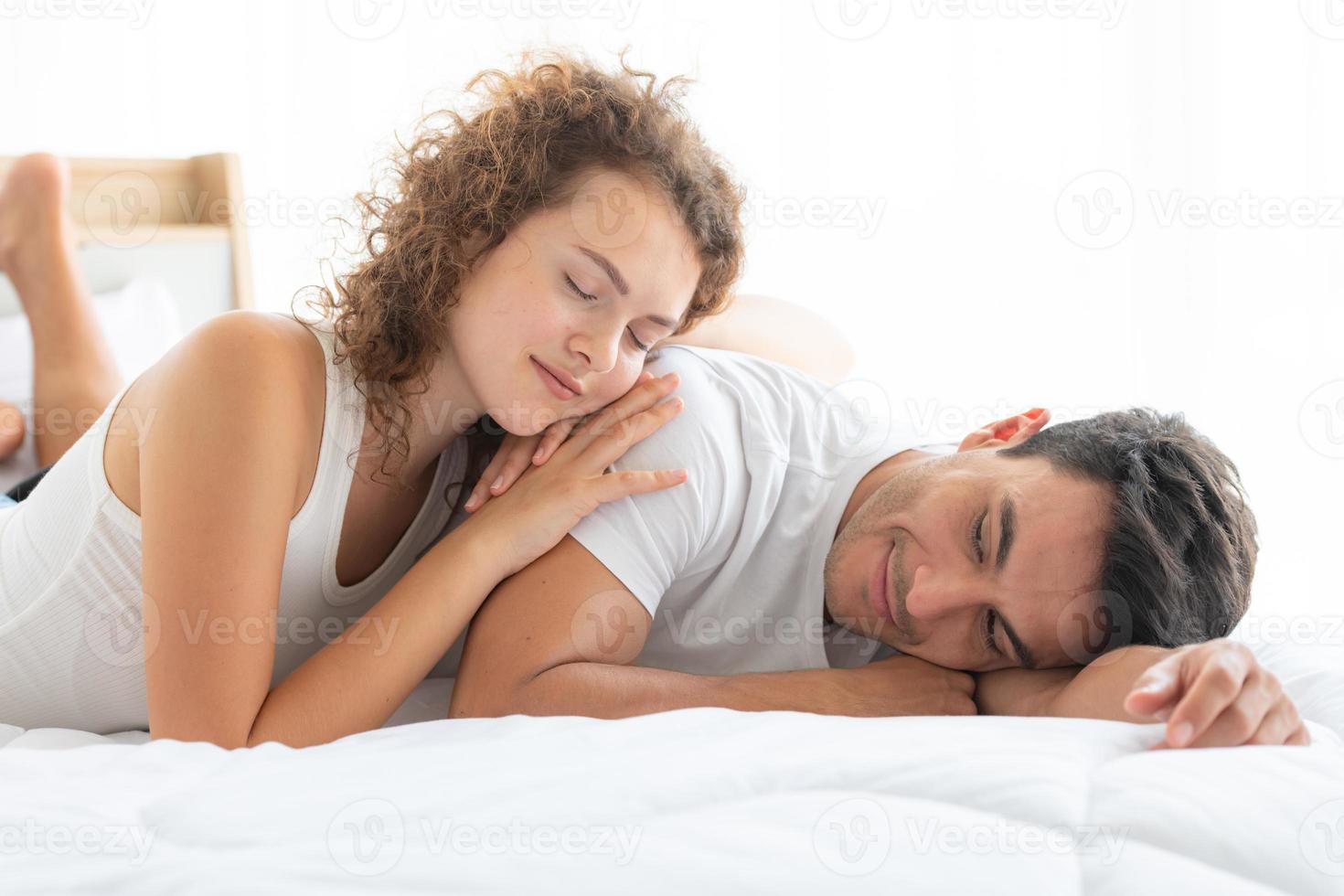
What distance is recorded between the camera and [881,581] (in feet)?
4.22

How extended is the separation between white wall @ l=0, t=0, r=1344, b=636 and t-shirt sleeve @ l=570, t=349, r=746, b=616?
51.4 inches

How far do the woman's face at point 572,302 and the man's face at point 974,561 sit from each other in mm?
345

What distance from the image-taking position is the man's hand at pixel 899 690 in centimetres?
121

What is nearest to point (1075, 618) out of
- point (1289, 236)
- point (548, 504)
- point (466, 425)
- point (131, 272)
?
point (548, 504)

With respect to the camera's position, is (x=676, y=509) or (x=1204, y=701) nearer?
(x=1204, y=701)

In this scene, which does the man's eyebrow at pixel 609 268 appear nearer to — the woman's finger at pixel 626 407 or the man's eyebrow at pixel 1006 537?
the woman's finger at pixel 626 407

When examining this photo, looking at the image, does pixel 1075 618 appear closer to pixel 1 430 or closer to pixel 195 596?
pixel 195 596

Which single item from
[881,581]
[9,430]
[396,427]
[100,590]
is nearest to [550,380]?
[396,427]

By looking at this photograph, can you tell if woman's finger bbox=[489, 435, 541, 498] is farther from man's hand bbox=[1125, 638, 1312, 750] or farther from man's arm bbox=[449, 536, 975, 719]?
man's hand bbox=[1125, 638, 1312, 750]

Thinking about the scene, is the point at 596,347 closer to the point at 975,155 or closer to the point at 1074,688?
the point at 1074,688

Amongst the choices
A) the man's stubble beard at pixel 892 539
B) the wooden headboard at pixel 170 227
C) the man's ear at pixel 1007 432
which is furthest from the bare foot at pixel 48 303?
the man's ear at pixel 1007 432

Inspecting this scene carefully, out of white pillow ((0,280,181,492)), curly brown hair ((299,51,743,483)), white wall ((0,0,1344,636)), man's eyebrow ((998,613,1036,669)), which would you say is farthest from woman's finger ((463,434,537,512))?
white wall ((0,0,1344,636))

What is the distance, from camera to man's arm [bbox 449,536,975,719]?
1.16 metres

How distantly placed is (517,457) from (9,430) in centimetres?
114
